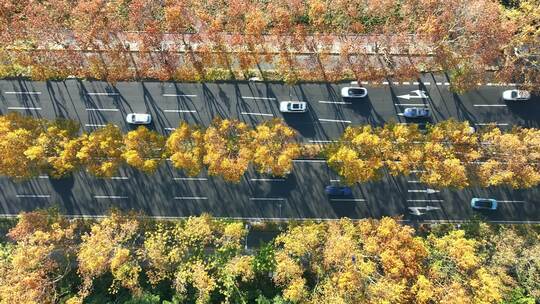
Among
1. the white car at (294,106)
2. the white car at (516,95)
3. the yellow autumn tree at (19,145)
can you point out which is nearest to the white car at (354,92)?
the white car at (294,106)

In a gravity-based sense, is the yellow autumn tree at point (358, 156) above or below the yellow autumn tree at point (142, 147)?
below

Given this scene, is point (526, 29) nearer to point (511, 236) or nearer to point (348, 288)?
point (511, 236)

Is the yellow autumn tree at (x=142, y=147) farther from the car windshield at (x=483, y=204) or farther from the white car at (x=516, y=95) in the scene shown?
the white car at (x=516, y=95)

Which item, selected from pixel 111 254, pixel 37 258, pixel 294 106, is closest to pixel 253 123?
pixel 294 106

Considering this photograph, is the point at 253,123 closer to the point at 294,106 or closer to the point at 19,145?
the point at 294,106

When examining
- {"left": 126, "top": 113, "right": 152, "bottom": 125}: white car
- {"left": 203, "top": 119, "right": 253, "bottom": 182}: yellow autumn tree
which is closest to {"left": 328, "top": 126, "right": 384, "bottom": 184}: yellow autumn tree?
{"left": 203, "top": 119, "right": 253, "bottom": 182}: yellow autumn tree

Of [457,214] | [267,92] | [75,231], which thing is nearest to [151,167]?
[75,231]
